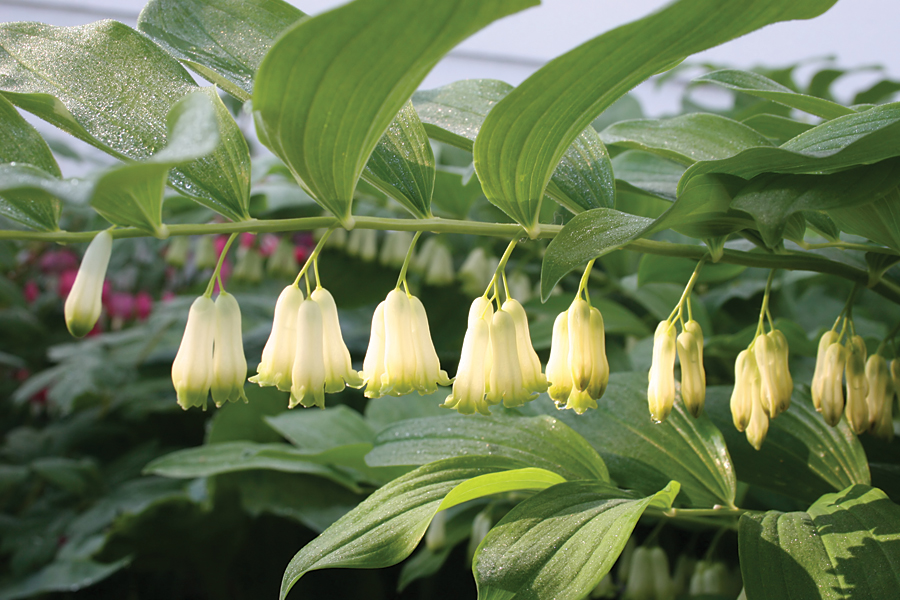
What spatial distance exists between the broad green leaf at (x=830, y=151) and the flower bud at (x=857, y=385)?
0.23 meters

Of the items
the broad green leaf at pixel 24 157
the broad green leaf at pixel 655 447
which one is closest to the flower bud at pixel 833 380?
the broad green leaf at pixel 655 447

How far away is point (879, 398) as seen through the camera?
2.01ft

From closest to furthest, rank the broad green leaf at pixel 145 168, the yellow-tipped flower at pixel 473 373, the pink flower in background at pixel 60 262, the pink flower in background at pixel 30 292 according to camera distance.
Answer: the broad green leaf at pixel 145 168, the yellow-tipped flower at pixel 473 373, the pink flower in background at pixel 60 262, the pink flower in background at pixel 30 292

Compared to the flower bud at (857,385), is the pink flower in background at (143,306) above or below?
below

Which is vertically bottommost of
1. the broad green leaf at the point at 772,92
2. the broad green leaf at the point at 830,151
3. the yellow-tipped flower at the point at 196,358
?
the yellow-tipped flower at the point at 196,358

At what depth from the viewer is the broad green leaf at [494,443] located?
2.01 feet

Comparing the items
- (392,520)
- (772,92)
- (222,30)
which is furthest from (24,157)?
(772,92)

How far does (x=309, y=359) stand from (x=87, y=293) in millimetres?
168

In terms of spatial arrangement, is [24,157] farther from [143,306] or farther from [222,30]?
[143,306]

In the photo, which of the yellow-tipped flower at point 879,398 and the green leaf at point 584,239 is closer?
the green leaf at point 584,239

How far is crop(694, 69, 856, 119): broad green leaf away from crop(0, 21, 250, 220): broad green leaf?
445 mm

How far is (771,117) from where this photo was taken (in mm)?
681

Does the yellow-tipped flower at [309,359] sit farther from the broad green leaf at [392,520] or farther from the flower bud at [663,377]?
the flower bud at [663,377]

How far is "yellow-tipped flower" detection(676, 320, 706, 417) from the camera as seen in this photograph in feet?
1.83
